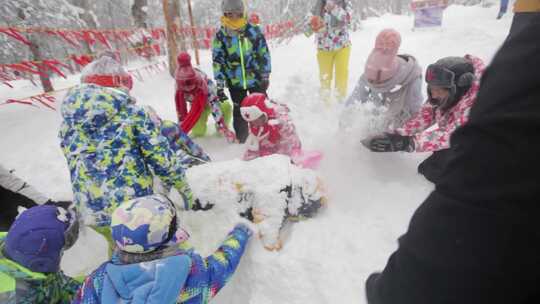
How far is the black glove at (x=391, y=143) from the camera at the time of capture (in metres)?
2.97

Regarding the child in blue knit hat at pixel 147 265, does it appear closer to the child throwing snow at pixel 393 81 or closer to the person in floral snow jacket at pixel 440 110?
the person in floral snow jacket at pixel 440 110

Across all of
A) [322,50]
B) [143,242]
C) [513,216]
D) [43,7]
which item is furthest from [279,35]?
[513,216]

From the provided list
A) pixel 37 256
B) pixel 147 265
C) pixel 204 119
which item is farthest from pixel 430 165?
pixel 204 119

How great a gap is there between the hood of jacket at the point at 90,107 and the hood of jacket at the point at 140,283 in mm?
1003

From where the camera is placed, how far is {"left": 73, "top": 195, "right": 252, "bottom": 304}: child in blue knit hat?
1582mm

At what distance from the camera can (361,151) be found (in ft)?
11.4

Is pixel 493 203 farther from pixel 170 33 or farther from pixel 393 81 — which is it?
pixel 170 33

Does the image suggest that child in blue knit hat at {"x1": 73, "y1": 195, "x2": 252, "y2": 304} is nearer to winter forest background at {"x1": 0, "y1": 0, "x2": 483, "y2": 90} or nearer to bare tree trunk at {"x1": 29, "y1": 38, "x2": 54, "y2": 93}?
bare tree trunk at {"x1": 29, "y1": 38, "x2": 54, "y2": 93}

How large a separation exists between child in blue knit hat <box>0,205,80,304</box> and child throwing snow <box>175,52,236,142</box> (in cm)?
258

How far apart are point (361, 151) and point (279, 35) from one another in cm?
1233

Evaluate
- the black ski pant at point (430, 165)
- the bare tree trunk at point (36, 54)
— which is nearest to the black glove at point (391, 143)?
the black ski pant at point (430, 165)

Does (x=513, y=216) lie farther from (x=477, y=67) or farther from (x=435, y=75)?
(x=477, y=67)

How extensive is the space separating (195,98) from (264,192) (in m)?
2.36

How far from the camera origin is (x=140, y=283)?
1.58 m
